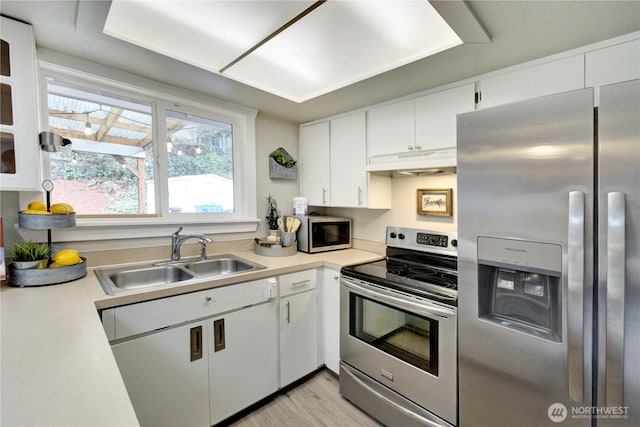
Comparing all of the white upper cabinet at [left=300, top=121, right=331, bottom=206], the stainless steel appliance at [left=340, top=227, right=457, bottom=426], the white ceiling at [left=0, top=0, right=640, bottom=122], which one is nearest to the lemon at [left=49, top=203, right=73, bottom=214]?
the white ceiling at [left=0, top=0, right=640, bottom=122]

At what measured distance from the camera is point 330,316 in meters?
2.09

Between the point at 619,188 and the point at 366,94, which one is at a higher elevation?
the point at 366,94

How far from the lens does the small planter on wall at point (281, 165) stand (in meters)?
2.62

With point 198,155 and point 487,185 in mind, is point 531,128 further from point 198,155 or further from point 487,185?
point 198,155

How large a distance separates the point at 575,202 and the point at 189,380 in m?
1.91

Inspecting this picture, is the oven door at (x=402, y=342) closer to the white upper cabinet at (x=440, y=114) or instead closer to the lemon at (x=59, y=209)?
the white upper cabinet at (x=440, y=114)

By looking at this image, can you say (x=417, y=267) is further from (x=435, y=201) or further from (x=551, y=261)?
(x=551, y=261)

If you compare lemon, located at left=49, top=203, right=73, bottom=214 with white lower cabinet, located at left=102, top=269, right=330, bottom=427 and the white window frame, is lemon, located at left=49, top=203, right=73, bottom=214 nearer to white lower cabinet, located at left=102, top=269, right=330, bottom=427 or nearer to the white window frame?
the white window frame

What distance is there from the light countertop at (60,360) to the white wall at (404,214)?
171 centimetres

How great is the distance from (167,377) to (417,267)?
160 centimetres

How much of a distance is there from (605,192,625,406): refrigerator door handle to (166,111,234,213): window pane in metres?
2.29

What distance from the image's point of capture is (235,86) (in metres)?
1.93

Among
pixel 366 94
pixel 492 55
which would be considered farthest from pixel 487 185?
pixel 366 94

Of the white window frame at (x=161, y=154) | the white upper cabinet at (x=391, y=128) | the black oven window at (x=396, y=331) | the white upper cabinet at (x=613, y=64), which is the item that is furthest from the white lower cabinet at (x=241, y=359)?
the white upper cabinet at (x=613, y=64)
